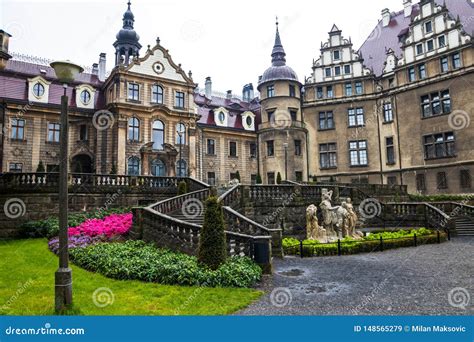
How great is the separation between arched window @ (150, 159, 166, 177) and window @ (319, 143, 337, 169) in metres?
18.3

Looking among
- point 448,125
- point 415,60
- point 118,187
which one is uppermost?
point 415,60

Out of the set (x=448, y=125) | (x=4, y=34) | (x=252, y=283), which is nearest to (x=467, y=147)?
(x=448, y=125)

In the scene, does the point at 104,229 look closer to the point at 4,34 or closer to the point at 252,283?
the point at 252,283

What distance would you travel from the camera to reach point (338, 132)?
38875mm

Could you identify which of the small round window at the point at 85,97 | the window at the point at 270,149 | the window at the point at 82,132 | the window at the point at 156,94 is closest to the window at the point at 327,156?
the window at the point at 270,149

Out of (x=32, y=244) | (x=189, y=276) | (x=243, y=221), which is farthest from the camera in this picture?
(x=32, y=244)

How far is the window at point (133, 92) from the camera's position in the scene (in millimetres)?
32219

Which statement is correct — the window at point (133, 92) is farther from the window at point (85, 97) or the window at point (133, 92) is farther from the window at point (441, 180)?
the window at point (441, 180)

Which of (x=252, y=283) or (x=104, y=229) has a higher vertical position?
(x=104, y=229)

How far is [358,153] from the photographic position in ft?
125

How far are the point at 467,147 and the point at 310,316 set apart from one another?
1200 inches
